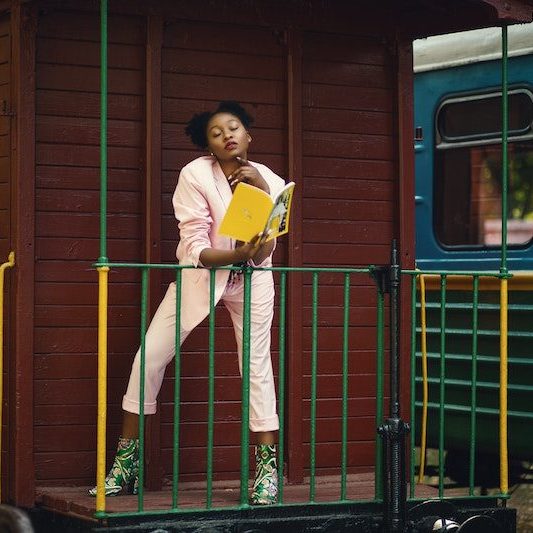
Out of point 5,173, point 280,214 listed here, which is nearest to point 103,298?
point 280,214

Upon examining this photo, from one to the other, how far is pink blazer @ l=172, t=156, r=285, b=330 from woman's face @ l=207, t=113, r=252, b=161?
2.7 inches

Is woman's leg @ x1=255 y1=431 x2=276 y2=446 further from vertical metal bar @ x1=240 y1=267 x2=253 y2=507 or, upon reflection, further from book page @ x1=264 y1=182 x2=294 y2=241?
book page @ x1=264 y1=182 x2=294 y2=241

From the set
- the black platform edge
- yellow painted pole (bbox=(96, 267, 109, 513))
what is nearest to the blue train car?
the black platform edge

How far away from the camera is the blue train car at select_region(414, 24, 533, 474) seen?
8.79 m

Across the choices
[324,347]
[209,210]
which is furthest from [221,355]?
[209,210]

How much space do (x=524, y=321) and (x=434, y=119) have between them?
1.77m

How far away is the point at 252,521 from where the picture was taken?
623cm

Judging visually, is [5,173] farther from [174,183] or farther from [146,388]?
[146,388]

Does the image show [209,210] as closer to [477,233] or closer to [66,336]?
[66,336]

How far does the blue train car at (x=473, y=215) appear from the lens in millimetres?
8789

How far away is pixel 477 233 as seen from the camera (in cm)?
934

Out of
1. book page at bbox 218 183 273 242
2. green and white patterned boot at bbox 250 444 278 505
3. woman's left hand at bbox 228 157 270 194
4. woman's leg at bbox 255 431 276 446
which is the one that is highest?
woman's left hand at bbox 228 157 270 194

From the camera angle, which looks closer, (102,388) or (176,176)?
(102,388)

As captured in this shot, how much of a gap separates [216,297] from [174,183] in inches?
36.3
